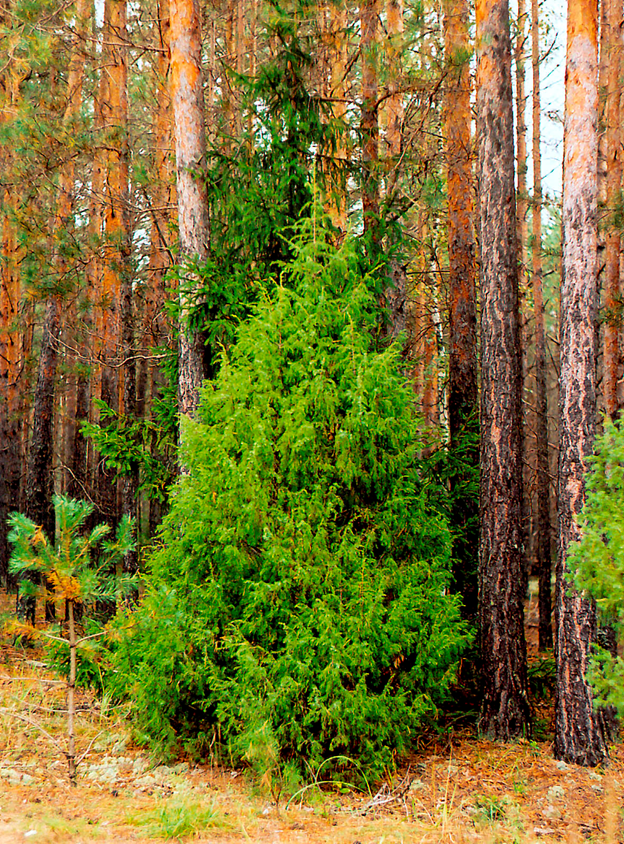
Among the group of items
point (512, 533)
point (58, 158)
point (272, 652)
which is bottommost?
point (272, 652)

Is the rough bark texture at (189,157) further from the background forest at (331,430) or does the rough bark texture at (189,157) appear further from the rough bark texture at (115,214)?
the rough bark texture at (115,214)

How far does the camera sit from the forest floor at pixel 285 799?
4535 millimetres

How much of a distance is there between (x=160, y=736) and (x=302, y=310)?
405cm

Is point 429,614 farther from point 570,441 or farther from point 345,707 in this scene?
point 570,441

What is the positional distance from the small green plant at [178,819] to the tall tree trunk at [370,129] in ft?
18.5

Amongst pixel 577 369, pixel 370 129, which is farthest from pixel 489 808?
pixel 370 129

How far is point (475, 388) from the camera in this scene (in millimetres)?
9328

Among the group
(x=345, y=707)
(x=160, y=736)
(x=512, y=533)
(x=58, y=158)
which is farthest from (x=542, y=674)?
(x=58, y=158)

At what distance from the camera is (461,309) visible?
9.69 meters

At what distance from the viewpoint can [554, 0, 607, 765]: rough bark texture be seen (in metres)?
6.61

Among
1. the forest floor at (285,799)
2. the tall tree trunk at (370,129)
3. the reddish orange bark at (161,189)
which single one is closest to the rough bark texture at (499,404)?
the forest floor at (285,799)

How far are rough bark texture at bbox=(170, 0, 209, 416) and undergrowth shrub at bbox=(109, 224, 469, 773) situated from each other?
1577 millimetres

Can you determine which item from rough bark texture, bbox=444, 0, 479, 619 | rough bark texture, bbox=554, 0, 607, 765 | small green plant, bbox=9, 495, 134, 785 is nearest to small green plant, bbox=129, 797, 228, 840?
small green plant, bbox=9, 495, 134, 785

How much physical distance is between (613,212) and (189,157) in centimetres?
584
